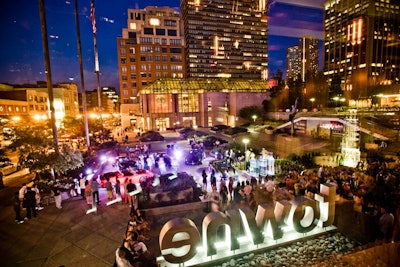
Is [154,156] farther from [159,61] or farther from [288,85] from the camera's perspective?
[159,61]

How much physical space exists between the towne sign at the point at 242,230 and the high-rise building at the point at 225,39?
98197mm

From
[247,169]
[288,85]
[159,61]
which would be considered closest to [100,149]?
[247,169]

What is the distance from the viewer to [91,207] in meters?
10.4

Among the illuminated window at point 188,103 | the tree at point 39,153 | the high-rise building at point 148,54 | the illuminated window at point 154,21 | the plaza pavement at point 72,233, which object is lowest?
the plaza pavement at point 72,233

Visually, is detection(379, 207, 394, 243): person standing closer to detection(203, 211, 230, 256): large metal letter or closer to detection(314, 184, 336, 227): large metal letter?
detection(314, 184, 336, 227): large metal letter

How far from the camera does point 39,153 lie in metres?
12.6

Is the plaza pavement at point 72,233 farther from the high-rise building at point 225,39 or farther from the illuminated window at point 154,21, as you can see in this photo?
the high-rise building at point 225,39

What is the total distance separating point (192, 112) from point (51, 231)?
3963 centimetres

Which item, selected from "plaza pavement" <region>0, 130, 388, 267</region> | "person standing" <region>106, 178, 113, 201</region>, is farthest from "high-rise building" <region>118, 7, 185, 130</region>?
"plaza pavement" <region>0, 130, 388, 267</region>

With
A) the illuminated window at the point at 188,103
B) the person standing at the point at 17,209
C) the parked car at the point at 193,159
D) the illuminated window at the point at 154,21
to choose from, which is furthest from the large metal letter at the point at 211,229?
the illuminated window at the point at 154,21

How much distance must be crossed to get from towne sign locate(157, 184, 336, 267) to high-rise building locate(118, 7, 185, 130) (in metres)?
60.5

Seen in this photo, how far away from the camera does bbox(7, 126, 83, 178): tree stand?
1212 cm

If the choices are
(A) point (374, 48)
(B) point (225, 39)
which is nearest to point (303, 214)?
(A) point (374, 48)

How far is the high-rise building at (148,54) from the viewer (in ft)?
213
